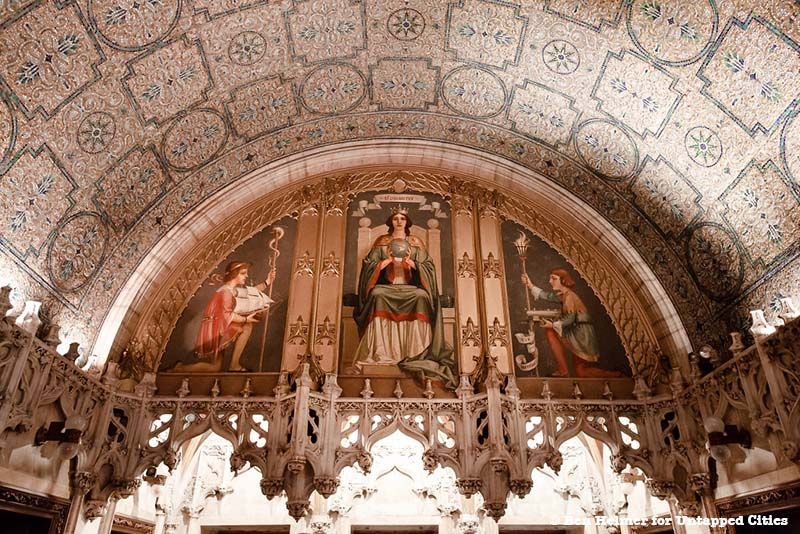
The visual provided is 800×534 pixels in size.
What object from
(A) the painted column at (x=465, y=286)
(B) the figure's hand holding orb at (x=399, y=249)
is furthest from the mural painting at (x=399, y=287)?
(A) the painted column at (x=465, y=286)

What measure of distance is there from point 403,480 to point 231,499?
10.6 feet

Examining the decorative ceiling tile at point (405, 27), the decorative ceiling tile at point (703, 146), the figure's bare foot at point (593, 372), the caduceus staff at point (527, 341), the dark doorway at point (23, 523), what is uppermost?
the decorative ceiling tile at point (405, 27)

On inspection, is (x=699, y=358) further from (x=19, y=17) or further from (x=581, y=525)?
(x=19, y=17)

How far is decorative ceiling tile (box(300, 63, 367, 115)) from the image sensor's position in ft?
29.7

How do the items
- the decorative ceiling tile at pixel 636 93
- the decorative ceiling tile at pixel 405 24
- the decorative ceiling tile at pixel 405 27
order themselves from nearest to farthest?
the decorative ceiling tile at pixel 636 93 < the decorative ceiling tile at pixel 405 27 < the decorative ceiling tile at pixel 405 24

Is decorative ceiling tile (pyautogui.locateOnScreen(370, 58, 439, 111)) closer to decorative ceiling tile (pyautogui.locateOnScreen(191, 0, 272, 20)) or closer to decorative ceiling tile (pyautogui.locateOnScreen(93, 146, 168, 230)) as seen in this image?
decorative ceiling tile (pyautogui.locateOnScreen(191, 0, 272, 20))

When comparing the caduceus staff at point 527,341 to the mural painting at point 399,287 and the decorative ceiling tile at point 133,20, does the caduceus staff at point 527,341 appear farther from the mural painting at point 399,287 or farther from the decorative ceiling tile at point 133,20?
the decorative ceiling tile at point 133,20

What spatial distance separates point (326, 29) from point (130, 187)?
12.2ft

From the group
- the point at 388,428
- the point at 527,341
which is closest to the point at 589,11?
the point at 527,341

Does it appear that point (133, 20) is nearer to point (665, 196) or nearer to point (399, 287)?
point (399, 287)

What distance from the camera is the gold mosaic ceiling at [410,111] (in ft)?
22.3

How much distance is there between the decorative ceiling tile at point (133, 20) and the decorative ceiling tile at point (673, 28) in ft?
19.3

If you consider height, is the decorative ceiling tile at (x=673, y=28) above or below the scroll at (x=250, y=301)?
above

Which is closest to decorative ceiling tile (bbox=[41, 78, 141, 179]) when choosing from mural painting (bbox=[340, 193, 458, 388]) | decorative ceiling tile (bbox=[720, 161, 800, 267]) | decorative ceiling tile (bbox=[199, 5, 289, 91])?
decorative ceiling tile (bbox=[199, 5, 289, 91])
